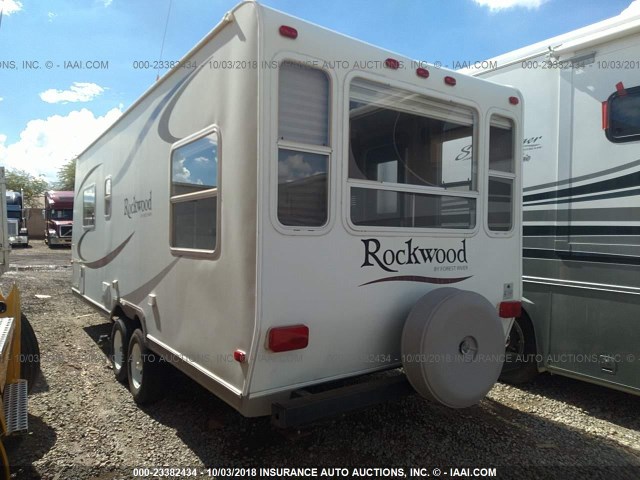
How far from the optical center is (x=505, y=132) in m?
3.79

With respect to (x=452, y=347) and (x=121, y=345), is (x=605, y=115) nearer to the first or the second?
(x=452, y=347)

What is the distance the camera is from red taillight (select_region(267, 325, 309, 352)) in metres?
2.60

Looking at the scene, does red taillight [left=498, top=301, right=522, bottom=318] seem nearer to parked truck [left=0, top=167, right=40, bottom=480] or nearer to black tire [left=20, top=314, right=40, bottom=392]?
parked truck [left=0, top=167, right=40, bottom=480]

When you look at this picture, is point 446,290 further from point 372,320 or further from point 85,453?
point 85,453

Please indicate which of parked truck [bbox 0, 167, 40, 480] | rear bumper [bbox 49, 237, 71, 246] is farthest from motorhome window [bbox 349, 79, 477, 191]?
rear bumper [bbox 49, 237, 71, 246]

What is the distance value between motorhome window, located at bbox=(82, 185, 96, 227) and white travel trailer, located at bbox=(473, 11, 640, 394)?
5.07 m

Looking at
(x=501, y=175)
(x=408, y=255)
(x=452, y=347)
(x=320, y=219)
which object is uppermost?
(x=501, y=175)

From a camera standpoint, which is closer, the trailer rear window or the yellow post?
the trailer rear window

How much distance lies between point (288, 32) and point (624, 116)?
9.74ft

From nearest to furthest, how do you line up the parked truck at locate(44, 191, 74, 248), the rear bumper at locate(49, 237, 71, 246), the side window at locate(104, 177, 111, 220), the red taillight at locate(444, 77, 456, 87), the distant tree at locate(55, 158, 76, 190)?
the red taillight at locate(444, 77, 456, 87) → the side window at locate(104, 177, 111, 220) → the parked truck at locate(44, 191, 74, 248) → the rear bumper at locate(49, 237, 71, 246) → the distant tree at locate(55, 158, 76, 190)

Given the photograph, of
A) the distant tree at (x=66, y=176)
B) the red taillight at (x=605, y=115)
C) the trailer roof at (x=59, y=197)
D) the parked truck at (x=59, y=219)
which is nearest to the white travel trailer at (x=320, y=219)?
the red taillight at (x=605, y=115)

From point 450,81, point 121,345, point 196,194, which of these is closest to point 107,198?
point 121,345

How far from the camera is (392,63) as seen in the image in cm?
309

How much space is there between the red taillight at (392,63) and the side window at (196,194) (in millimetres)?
1186
